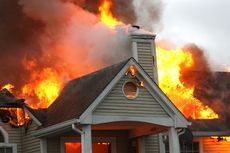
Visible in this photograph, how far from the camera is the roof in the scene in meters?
21.1

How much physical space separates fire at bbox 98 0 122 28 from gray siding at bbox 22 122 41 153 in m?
6.80

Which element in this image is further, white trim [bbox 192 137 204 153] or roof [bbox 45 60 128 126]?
white trim [bbox 192 137 204 153]

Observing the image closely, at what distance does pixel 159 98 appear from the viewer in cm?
2197

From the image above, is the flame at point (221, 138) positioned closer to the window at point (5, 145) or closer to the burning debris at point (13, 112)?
the burning debris at point (13, 112)

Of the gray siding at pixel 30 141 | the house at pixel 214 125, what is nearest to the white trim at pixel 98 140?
the gray siding at pixel 30 141

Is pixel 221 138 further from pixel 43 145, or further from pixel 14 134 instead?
pixel 14 134

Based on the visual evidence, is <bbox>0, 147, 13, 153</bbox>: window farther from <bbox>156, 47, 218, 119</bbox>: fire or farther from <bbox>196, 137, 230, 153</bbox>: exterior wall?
<bbox>196, 137, 230, 153</bbox>: exterior wall

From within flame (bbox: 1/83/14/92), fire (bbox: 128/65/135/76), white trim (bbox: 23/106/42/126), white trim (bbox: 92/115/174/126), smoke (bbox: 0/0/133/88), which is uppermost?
smoke (bbox: 0/0/133/88)

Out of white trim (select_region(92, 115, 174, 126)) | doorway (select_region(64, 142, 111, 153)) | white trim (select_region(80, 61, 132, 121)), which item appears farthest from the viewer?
doorway (select_region(64, 142, 111, 153))

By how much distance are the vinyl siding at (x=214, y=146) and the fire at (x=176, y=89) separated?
3.61 ft

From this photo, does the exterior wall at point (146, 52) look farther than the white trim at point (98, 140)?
Yes

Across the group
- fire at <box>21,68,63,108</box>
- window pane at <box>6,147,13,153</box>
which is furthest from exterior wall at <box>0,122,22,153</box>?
A: fire at <box>21,68,63,108</box>

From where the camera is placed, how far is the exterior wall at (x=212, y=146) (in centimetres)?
2647

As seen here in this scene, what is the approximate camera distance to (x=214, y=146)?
26.7 meters
